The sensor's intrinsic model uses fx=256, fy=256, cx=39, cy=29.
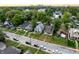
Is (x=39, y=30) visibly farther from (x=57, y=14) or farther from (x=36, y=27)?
(x=57, y=14)

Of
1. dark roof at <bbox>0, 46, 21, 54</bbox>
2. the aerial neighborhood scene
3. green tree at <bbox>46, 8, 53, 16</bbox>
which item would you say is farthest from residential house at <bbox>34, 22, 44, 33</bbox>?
dark roof at <bbox>0, 46, 21, 54</bbox>

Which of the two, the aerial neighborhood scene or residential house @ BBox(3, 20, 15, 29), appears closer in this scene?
the aerial neighborhood scene

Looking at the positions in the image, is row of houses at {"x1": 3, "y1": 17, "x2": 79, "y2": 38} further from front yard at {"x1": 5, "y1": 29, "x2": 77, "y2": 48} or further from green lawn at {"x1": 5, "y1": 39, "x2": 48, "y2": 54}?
green lawn at {"x1": 5, "y1": 39, "x2": 48, "y2": 54}

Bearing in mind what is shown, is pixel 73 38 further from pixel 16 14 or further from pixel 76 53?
pixel 16 14

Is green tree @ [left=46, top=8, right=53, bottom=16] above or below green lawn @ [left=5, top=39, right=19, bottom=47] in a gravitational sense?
above

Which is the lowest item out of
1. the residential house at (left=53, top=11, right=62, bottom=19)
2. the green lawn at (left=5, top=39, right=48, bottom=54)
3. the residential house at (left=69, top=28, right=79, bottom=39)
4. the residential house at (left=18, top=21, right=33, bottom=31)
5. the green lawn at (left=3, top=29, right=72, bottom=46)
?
the green lawn at (left=5, top=39, right=48, bottom=54)

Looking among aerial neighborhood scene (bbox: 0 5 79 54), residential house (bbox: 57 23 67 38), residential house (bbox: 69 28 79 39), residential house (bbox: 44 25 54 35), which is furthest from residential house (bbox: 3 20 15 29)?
residential house (bbox: 69 28 79 39)

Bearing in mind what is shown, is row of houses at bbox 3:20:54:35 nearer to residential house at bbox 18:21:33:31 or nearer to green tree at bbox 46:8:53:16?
Answer: residential house at bbox 18:21:33:31

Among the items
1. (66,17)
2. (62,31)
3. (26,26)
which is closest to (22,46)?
(26,26)
